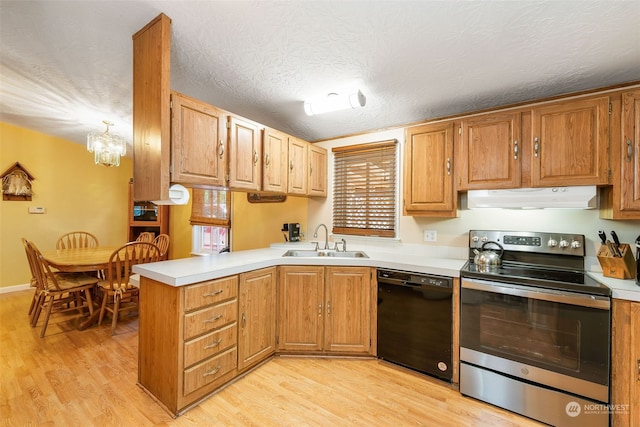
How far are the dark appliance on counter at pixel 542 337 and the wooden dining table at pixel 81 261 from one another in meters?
3.65

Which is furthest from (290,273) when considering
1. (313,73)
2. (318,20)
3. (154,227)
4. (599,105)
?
(154,227)

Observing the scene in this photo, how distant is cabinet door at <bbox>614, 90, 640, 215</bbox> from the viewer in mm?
1767

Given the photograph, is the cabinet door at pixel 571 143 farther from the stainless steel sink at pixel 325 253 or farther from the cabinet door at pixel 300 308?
the cabinet door at pixel 300 308

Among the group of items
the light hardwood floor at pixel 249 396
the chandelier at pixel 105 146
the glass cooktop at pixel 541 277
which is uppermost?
the chandelier at pixel 105 146

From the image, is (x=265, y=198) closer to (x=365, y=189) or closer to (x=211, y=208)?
(x=211, y=208)

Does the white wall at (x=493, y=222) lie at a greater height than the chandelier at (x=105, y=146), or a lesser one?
lesser

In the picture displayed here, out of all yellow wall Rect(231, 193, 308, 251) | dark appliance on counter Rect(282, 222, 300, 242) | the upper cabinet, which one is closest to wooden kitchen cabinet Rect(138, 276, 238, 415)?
the upper cabinet

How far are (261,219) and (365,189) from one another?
5.17 feet

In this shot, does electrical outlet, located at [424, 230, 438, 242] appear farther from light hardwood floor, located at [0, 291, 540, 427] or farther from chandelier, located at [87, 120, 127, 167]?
chandelier, located at [87, 120, 127, 167]

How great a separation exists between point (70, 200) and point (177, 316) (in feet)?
15.9

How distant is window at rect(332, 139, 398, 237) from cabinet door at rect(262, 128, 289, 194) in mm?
815

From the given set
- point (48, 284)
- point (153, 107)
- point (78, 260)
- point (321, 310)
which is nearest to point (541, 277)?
point (321, 310)

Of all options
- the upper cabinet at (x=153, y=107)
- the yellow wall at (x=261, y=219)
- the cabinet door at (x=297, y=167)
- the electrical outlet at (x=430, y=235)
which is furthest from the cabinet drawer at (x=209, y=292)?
the electrical outlet at (x=430, y=235)

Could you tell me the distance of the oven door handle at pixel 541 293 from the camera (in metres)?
1.61
